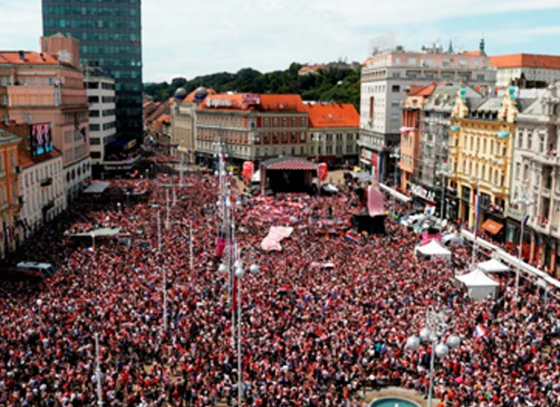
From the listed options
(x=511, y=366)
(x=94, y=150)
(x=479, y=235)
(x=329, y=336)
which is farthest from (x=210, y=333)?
(x=94, y=150)

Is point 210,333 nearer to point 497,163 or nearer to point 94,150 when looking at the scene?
point 497,163

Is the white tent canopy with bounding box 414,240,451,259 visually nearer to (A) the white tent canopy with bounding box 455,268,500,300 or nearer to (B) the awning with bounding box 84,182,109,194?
(A) the white tent canopy with bounding box 455,268,500,300

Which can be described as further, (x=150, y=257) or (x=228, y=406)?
(x=150, y=257)

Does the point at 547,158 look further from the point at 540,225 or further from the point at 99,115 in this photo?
the point at 99,115

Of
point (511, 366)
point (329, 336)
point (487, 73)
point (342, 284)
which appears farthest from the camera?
point (487, 73)

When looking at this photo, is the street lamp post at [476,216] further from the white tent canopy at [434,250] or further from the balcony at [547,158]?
the balcony at [547,158]
